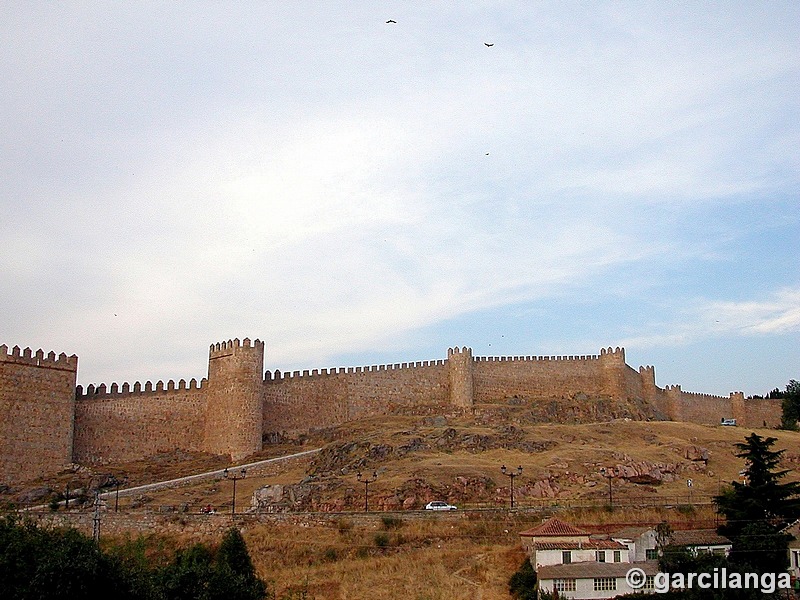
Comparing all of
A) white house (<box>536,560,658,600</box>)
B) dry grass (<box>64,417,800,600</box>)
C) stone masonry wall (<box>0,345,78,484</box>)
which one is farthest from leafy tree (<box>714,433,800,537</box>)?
stone masonry wall (<box>0,345,78,484</box>)

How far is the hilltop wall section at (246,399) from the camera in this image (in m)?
43.3

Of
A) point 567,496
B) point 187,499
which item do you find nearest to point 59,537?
point 187,499

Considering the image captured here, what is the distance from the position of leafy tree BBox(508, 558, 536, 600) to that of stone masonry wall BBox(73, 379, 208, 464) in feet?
81.7

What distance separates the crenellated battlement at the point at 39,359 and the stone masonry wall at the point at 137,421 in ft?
5.19

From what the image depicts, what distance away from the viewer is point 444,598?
25.6 meters

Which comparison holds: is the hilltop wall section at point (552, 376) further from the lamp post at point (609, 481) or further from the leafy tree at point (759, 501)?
the leafy tree at point (759, 501)

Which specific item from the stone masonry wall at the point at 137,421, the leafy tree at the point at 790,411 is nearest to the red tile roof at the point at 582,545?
the stone masonry wall at the point at 137,421

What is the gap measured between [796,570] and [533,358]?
31911mm

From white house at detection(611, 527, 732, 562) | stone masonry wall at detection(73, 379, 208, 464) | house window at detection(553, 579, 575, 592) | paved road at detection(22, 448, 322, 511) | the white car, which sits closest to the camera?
house window at detection(553, 579, 575, 592)

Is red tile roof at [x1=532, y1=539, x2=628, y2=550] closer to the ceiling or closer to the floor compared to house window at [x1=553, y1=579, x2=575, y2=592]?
closer to the ceiling

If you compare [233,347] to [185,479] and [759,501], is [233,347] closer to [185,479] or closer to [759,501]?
[185,479]

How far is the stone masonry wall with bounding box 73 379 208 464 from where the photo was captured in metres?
45.7

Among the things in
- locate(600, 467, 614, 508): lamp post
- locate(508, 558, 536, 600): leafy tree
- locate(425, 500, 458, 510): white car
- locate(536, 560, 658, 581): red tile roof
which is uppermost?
locate(600, 467, 614, 508): lamp post

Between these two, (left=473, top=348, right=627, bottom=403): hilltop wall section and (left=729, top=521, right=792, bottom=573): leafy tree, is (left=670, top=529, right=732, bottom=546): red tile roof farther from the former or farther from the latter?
(left=473, top=348, right=627, bottom=403): hilltop wall section
